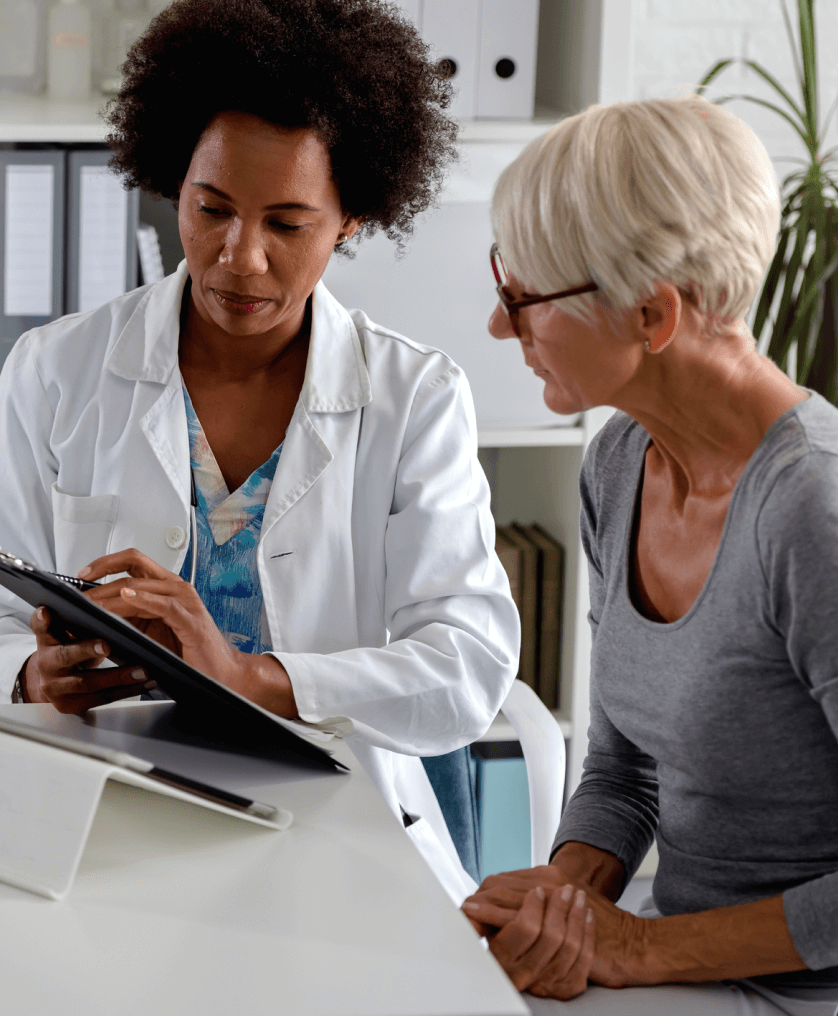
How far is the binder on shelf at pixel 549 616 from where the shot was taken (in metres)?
2.03

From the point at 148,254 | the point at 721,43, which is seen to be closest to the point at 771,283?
the point at 721,43

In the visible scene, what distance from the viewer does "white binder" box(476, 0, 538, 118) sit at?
1847 millimetres

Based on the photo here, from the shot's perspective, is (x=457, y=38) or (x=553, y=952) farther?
(x=457, y=38)

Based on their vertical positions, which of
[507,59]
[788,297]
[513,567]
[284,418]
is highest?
[507,59]

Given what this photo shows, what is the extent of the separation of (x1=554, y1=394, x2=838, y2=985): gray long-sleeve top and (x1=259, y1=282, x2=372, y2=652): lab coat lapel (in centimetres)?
40

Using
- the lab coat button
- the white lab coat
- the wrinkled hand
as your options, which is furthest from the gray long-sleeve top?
the lab coat button

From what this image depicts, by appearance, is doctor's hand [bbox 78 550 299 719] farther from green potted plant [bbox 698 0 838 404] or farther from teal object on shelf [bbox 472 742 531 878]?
green potted plant [bbox 698 0 838 404]

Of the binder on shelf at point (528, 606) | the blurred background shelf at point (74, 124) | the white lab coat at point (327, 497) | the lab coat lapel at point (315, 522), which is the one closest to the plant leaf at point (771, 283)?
the blurred background shelf at point (74, 124)

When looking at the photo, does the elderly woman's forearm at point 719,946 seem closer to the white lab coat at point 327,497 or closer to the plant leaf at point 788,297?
the white lab coat at point 327,497

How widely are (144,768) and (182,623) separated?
36cm

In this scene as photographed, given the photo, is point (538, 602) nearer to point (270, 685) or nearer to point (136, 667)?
point (270, 685)

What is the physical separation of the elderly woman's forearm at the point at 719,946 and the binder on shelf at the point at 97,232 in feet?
4.22

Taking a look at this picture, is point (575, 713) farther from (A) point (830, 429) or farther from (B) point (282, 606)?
(A) point (830, 429)

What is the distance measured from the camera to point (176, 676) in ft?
2.58
